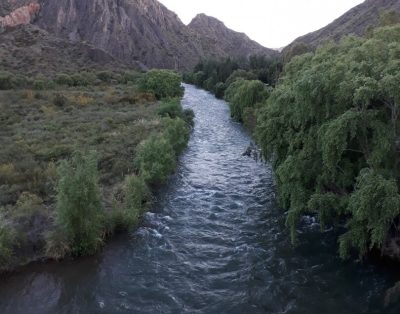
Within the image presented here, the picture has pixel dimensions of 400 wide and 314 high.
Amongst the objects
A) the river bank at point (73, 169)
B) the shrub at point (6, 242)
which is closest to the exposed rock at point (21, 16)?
the river bank at point (73, 169)

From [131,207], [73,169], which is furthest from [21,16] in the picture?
[73,169]

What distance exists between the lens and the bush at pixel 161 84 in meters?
73.6

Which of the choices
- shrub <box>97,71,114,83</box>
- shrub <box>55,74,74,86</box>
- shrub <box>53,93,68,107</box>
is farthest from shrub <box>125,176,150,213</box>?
shrub <box>97,71,114,83</box>

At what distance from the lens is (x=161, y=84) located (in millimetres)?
74562

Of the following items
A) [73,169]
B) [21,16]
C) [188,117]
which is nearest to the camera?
[73,169]

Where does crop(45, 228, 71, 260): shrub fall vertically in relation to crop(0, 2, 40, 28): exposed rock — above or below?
below

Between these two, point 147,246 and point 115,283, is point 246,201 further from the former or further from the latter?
point 115,283

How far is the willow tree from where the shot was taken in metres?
14.4

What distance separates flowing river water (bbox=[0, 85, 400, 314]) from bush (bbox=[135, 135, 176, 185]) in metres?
2.34

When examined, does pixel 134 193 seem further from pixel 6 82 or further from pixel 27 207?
pixel 6 82

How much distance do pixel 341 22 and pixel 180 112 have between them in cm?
12090

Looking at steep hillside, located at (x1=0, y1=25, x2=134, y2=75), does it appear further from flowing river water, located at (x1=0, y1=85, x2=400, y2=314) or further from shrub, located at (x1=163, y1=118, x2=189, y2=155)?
flowing river water, located at (x1=0, y1=85, x2=400, y2=314)

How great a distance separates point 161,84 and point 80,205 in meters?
58.6

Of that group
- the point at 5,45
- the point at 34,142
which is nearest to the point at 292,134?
the point at 34,142
